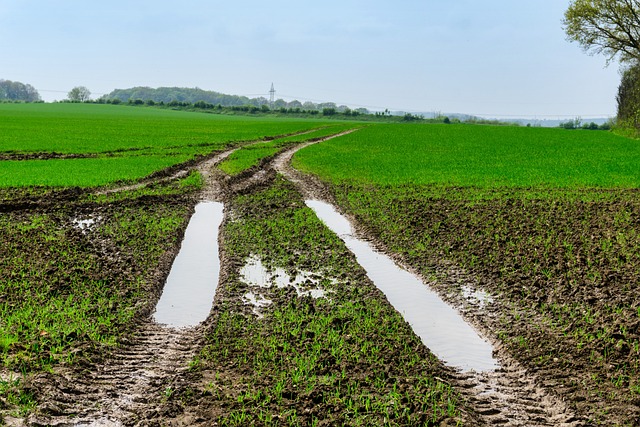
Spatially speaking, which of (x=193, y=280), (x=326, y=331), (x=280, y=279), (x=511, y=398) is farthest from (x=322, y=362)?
(x=193, y=280)

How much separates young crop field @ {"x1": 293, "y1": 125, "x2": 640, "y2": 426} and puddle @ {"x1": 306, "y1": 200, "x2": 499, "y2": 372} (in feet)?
1.31

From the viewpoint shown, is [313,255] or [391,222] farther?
[391,222]

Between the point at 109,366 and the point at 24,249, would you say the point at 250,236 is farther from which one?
the point at 109,366

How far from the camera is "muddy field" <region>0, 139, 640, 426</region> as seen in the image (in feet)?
22.4

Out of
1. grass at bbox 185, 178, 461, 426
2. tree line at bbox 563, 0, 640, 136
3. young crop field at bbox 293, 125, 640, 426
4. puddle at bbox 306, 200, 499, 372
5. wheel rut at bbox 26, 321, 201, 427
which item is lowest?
puddle at bbox 306, 200, 499, 372

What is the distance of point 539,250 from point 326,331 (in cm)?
720

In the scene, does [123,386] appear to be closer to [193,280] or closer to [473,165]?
[193,280]

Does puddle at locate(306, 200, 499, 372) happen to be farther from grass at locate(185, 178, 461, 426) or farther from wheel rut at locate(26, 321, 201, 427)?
wheel rut at locate(26, 321, 201, 427)

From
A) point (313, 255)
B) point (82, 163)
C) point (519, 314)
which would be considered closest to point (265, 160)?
point (82, 163)

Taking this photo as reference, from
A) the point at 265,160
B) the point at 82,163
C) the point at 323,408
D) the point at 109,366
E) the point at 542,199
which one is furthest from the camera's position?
the point at 265,160

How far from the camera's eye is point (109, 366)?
25.8 feet

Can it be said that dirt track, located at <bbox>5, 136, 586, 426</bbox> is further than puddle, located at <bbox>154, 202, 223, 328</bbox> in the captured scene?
No

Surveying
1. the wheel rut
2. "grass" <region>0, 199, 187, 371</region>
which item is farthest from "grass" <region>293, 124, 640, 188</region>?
the wheel rut

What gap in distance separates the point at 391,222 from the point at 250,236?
4747 mm
